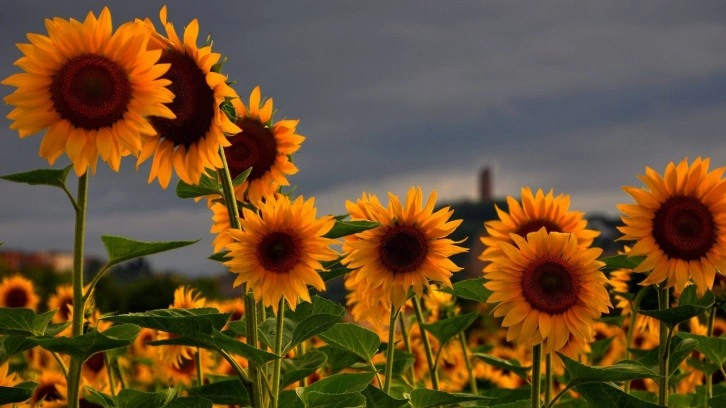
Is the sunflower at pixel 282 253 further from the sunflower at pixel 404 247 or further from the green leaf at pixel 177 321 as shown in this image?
the sunflower at pixel 404 247

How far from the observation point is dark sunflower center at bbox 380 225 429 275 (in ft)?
12.2

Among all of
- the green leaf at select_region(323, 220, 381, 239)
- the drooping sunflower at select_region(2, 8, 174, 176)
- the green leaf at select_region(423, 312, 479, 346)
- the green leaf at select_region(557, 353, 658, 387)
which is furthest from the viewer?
the green leaf at select_region(423, 312, 479, 346)

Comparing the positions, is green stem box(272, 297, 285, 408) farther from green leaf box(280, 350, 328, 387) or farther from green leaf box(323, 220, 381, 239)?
green leaf box(323, 220, 381, 239)

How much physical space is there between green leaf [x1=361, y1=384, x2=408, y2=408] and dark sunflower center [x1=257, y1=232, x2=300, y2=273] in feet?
1.83

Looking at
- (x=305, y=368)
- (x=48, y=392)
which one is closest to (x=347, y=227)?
(x=305, y=368)

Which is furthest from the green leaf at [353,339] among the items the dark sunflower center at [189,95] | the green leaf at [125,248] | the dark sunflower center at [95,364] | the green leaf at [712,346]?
the dark sunflower center at [95,364]

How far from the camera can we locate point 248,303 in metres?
3.33

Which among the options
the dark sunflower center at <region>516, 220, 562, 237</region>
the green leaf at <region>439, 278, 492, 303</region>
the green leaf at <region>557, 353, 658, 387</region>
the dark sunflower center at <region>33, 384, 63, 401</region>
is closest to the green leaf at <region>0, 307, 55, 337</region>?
the green leaf at <region>439, 278, 492, 303</region>

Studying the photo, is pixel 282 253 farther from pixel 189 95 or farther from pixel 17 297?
pixel 17 297

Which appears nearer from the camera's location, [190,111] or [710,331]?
[190,111]

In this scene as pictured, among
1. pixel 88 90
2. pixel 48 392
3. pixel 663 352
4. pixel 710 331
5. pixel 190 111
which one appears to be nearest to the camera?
pixel 88 90

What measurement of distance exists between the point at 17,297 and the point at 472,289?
4891 mm

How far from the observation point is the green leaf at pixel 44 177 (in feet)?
11.0

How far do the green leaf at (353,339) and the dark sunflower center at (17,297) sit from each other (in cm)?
422
